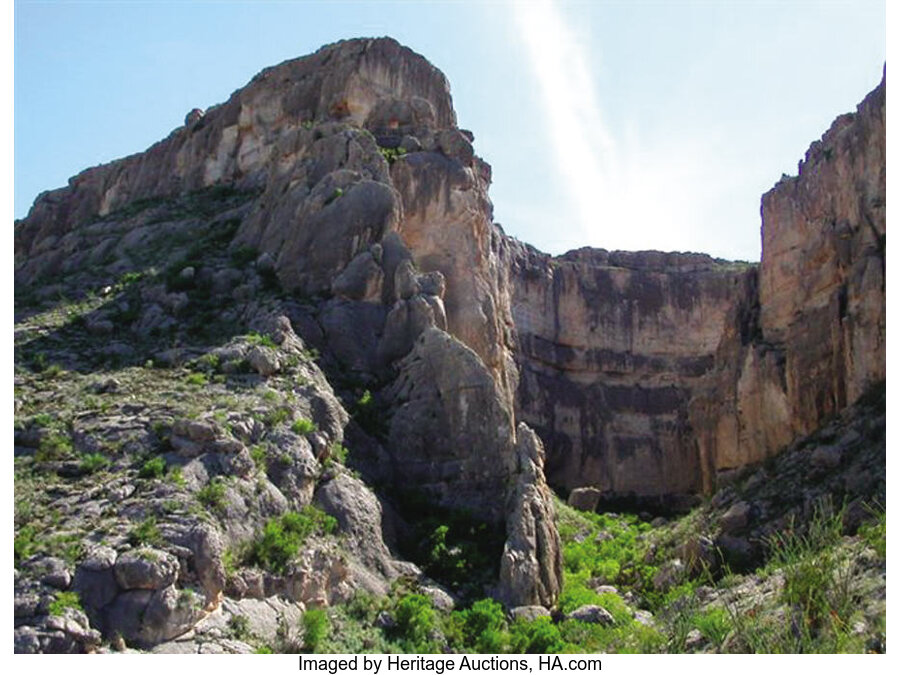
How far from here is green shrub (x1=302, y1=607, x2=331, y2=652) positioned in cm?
3198

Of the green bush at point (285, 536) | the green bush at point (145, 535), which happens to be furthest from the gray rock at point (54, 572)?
the green bush at point (285, 536)

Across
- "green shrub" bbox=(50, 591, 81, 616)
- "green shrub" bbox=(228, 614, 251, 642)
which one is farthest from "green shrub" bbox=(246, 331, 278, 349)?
"green shrub" bbox=(50, 591, 81, 616)

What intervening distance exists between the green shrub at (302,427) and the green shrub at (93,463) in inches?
260

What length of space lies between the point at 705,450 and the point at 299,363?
33436 mm

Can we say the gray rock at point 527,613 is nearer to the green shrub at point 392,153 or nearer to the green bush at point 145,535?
the green bush at point 145,535

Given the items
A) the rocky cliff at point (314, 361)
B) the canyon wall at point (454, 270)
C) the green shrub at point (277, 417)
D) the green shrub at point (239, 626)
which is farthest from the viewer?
the canyon wall at point (454, 270)

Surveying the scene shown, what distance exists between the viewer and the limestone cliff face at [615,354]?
284ft

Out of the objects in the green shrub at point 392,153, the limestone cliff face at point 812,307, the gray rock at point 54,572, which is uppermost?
the green shrub at point 392,153

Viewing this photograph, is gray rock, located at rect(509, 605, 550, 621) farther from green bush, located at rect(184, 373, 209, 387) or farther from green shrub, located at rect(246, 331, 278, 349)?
green shrub, located at rect(246, 331, 278, 349)

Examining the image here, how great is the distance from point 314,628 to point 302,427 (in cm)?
865

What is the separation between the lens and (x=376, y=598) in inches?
1405

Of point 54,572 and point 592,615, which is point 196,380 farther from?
point 592,615
